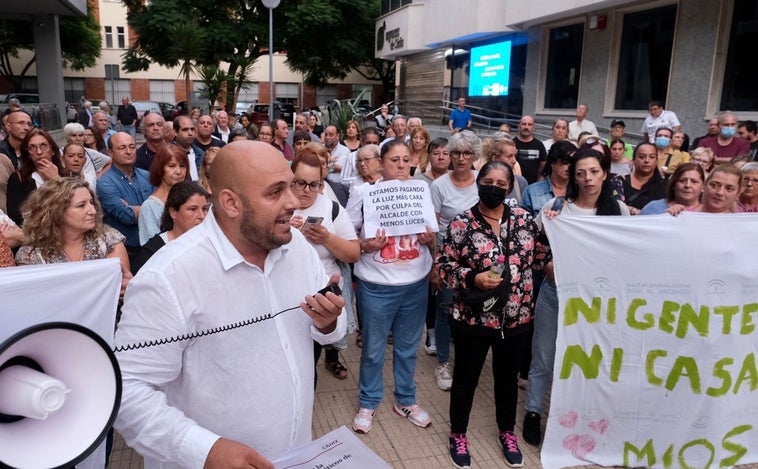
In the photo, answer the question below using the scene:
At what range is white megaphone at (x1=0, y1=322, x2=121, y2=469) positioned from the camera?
1.19 meters

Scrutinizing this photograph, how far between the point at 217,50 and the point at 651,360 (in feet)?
92.3

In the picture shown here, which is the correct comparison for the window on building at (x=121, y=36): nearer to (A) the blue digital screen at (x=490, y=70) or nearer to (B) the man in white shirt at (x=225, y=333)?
(A) the blue digital screen at (x=490, y=70)

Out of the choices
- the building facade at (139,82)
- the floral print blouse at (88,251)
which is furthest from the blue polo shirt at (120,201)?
the building facade at (139,82)

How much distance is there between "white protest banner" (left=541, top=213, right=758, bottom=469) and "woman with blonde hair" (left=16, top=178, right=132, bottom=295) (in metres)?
2.68

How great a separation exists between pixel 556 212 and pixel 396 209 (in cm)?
102

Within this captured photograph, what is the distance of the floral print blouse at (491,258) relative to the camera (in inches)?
133

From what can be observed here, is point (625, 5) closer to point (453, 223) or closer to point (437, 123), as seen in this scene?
point (437, 123)

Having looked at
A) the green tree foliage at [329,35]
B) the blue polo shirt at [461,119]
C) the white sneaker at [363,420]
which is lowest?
the white sneaker at [363,420]

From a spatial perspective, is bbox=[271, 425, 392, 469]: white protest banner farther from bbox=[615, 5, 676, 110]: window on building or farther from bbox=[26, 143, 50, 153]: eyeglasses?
bbox=[615, 5, 676, 110]: window on building

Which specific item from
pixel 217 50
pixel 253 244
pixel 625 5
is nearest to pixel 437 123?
pixel 625 5

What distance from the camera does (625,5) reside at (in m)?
13.1

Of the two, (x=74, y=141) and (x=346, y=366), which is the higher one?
(x=74, y=141)

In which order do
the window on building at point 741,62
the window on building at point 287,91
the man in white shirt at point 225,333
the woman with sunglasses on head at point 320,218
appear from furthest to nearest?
the window on building at point 287,91
the window on building at point 741,62
the woman with sunglasses on head at point 320,218
the man in white shirt at point 225,333

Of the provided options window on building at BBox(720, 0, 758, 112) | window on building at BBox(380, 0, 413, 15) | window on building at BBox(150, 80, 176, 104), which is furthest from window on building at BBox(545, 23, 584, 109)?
window on building at BBox(150, 80, 176, 104)
